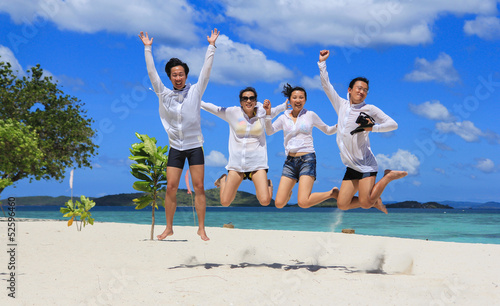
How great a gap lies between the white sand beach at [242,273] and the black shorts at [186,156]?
203cm

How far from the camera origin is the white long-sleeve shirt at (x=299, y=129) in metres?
8.35

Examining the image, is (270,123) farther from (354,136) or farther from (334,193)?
Result: (334,193)

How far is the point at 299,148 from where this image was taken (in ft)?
27.5

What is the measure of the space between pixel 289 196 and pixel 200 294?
85.2 inches

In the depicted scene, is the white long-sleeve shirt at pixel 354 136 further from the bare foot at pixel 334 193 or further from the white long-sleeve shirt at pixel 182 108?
the white long-sleeve shirt at pixel 182 108

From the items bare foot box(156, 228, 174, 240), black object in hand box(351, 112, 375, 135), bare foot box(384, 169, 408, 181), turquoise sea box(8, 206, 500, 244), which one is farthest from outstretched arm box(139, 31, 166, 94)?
turquoise sea box(8, 206, 500, 244)

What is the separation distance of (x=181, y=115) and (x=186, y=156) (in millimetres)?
685

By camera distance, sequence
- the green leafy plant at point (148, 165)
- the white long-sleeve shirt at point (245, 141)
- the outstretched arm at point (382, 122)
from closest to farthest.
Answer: the outstretched arm at point (382, 122)
the white long-sleeve shirt at point (245, 141)
the green leafy plant at point (148, 165)

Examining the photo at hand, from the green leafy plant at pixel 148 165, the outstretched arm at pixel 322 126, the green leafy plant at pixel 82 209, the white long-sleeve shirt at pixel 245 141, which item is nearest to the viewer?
the white long-sleeve shirt at pixel 245 141

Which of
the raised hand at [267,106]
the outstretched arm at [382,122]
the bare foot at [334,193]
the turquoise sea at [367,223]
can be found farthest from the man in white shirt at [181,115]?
the turquoise sea at [367,223]

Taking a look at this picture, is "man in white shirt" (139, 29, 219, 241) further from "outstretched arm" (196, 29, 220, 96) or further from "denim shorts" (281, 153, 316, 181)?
"denim shorts" (281, 153, 316, 181)

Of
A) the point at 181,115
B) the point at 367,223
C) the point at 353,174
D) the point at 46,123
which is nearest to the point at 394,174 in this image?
the point at 353,174

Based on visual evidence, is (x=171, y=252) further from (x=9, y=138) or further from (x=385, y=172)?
(x=9, y=138)

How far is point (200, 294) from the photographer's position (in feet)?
25.4
